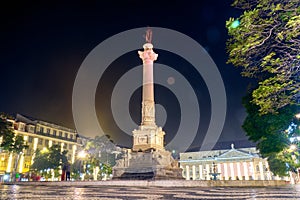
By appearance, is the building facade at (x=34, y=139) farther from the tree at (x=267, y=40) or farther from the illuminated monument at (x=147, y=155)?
the tree at (x=267, y=40)

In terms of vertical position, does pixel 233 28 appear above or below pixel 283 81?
above

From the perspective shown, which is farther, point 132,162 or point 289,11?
point 132,162

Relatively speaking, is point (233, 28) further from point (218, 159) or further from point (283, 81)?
point (218, 159)

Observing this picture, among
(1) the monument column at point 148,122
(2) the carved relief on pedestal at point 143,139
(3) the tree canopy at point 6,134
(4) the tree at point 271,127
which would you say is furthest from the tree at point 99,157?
(4) the tree at point 271,127

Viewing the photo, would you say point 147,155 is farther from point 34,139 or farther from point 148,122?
point 34,139

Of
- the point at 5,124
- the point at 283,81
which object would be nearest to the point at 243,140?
the point at 5,124

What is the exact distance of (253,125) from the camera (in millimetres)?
19109

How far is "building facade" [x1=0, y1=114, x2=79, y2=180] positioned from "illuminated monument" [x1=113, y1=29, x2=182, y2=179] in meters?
29.9

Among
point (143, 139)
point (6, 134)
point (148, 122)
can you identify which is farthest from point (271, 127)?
point (6, 134)

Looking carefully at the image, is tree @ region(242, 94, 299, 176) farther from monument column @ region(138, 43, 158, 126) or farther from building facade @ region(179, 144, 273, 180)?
building facade @ region(179, 144, 273, 180)

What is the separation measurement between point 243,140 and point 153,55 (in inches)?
2823

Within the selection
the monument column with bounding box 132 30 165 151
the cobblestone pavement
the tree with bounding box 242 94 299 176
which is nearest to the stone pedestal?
the monument column with bounding box 132 30 165 151

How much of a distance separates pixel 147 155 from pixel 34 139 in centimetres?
4045

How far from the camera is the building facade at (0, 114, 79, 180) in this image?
4834 centimetres
